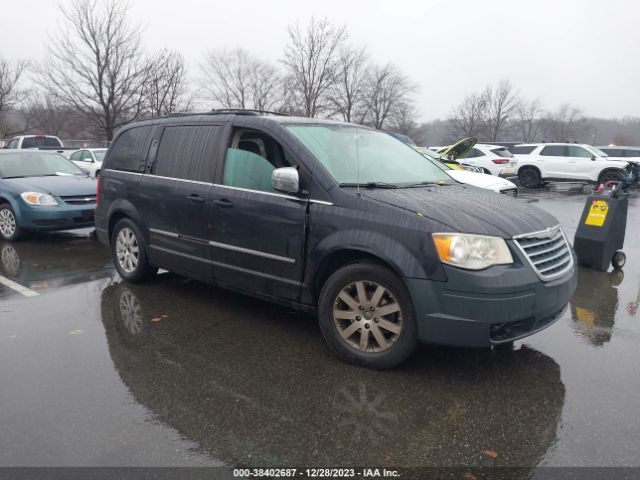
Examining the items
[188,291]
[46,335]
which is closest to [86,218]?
[188,291]

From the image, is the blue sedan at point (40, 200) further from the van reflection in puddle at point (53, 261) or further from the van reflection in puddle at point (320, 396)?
the van reflection in puddle at point (320, 396)

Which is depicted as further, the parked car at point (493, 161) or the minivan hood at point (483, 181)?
the parked car at point (493, 161)

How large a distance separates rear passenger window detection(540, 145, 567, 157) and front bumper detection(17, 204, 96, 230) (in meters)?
17.8

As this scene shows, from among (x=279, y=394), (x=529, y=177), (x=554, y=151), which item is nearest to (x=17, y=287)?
(x=279, y=394)

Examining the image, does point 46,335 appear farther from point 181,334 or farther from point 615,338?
point 615,338

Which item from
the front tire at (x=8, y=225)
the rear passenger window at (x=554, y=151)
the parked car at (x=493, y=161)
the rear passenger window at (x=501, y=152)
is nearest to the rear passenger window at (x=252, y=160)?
the front tire at (x=8, y=225)

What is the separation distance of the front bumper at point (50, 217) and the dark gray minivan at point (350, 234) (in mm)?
3265

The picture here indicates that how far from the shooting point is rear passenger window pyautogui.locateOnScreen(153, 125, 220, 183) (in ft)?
15.5

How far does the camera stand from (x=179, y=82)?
3434 cm

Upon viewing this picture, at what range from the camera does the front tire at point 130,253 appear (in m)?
5.50

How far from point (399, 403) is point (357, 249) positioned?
3.48 feet

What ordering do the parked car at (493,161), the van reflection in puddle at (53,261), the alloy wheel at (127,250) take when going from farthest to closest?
the parked car at (493,161), the van reflection in puddle at (53,261), the alloy wheel at (127,250)

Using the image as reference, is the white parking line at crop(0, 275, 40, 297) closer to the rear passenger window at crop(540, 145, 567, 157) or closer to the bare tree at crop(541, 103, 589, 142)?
the rear passenger window at crop(540, 145, 567, 157)

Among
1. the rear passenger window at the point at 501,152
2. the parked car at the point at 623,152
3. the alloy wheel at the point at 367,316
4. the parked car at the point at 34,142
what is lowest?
the alloy wheel at the point at 367,316
